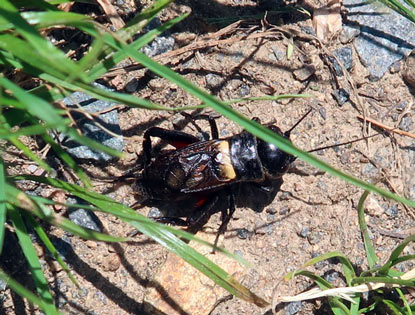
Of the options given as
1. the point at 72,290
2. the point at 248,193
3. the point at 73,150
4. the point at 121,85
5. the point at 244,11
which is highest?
the point at 244,11

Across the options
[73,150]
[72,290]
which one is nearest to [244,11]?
[73,150]

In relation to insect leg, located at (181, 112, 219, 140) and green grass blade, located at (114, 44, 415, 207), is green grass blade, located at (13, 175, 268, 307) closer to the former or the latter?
green grass blade, located at (114, 44, 415, 207)

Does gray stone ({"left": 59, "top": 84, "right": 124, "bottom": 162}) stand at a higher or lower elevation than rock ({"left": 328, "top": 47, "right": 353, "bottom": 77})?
lower

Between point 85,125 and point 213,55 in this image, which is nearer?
point 85,125

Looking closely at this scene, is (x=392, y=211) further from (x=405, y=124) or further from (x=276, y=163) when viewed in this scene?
(x=276, y=163)

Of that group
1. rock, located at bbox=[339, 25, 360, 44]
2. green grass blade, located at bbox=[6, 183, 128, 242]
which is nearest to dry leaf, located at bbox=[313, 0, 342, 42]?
rock, located at bbox=[339, 25, 360, 44]

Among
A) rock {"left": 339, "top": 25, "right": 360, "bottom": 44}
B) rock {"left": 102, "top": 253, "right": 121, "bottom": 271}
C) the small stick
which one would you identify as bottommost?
rock {"left": 102, "top": 253, "right": 121, "bottom": 271}

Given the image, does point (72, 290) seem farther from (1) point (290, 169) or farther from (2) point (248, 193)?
(1) point (290, 169)
